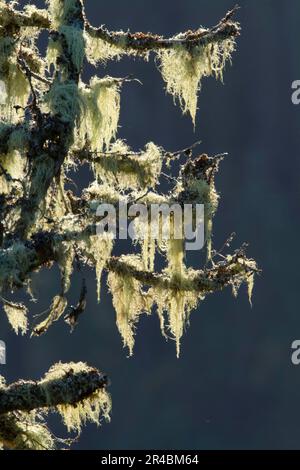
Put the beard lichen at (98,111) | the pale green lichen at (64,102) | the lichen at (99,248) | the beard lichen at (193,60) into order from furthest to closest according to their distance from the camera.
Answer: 1. the beard lichen at (193,60)
2. the beard lichen at (98,111)
3. the pale green lichen at (64,102)
4. the lichen at (99,248)

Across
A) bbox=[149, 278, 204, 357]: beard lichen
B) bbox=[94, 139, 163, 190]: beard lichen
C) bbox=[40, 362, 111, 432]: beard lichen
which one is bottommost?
bbox=[40, 362, 111, 432]: beard lichen

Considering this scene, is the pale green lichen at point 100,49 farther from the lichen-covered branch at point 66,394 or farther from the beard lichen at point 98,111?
the lichen-covered branch at point 66,394

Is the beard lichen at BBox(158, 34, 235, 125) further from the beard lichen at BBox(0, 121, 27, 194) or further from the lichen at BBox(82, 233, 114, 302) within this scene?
the lichen at BBox(82, 233, 114, 302)

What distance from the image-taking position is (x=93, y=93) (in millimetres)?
6125

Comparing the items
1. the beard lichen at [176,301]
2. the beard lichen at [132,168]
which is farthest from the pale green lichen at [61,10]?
the beard lichen at [176,301]

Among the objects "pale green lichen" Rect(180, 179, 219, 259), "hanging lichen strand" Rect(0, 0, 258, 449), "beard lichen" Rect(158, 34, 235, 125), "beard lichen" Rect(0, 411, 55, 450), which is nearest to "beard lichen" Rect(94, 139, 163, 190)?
"hanging lichen strand" Rect(0, 0, 258, 449)

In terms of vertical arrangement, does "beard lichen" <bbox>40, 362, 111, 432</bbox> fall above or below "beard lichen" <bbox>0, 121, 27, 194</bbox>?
below

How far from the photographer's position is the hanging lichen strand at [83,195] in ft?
19.2

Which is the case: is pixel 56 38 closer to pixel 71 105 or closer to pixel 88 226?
pixel 71 105

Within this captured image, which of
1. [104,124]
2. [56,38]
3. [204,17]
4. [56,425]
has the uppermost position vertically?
[204,17]

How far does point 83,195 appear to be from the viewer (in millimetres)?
6539

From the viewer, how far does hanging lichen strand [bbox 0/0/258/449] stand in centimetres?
586

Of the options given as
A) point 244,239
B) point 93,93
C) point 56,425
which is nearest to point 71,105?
point 93,93
